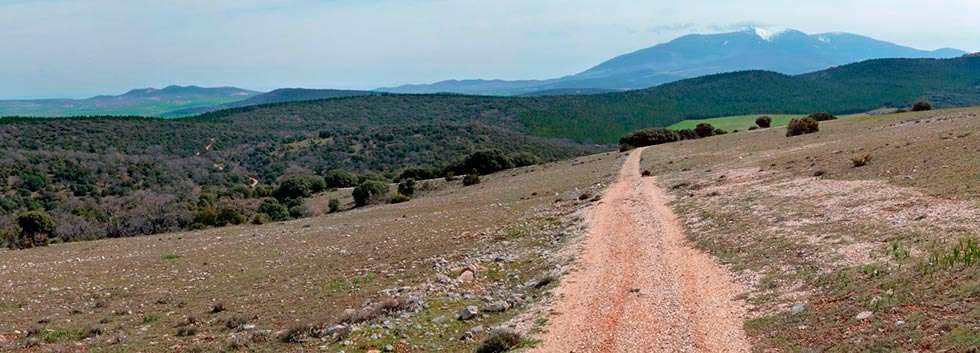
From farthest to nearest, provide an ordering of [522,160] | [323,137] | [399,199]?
1. [323,137]
2. [522,160]
3. [399,199]

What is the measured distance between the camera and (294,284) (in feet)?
62.2

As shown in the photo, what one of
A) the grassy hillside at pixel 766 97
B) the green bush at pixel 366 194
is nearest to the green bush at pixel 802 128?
the green bush at pixel 366 194

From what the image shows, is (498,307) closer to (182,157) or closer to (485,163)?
(485,163)

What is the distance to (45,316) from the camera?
53.3 ft

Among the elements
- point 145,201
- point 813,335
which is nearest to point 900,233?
point 813,335

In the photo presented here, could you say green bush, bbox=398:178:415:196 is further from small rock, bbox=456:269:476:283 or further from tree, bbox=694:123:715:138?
small rock, bbox=456:269:476:283

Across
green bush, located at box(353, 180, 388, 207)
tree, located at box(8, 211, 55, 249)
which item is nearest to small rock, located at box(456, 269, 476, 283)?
green bush, located at box(353, 180, 388, 207)

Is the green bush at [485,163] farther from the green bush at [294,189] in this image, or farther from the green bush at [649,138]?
the green bush at [294,189]

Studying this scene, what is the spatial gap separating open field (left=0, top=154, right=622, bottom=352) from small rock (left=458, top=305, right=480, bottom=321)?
170 mm

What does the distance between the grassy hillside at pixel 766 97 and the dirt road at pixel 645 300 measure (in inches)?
4697

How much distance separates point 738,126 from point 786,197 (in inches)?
3344

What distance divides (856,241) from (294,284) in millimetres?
14739

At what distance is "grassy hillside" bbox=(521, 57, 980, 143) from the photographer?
144875 mm

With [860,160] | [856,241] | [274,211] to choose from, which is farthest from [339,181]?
[856,241]
